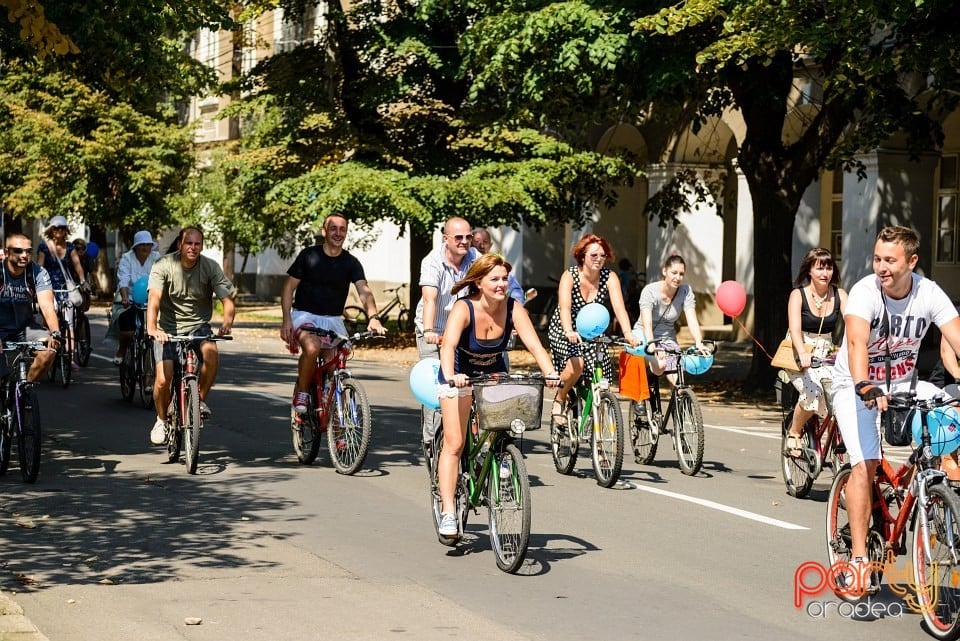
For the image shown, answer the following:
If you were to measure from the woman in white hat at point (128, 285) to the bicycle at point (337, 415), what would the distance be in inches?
203

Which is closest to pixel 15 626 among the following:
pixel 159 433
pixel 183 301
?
pixel 159 433

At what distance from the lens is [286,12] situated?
29797 mm

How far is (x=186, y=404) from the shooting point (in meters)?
11.6

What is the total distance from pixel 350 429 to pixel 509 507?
3.95m

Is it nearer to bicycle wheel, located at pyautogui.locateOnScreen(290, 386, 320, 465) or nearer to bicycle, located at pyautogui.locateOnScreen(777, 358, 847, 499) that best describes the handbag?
bicycle, located at pyautogui.locateOnScreen(777, 358, 847, 499)

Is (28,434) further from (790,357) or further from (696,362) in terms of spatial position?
(790,357)

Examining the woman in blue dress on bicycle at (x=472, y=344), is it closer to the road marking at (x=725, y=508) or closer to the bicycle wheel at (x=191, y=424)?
the road marking at (x=725, y=508)

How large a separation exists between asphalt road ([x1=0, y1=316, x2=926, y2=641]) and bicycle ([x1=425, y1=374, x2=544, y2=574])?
21cm

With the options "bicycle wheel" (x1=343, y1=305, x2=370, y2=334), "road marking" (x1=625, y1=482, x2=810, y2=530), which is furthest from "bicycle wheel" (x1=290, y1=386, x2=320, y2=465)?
"bicycle wheel" (x1=343, y1=305, x2=370, y2=334)

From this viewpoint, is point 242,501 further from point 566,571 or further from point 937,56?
point 937,56

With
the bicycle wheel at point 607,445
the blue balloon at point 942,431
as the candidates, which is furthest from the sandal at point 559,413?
the blue balloon at point 942,431

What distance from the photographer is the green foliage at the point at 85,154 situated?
3969 centimetres

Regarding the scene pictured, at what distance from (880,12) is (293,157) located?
15600mm

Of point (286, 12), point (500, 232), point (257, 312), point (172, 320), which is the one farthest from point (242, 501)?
point (257, 312)
